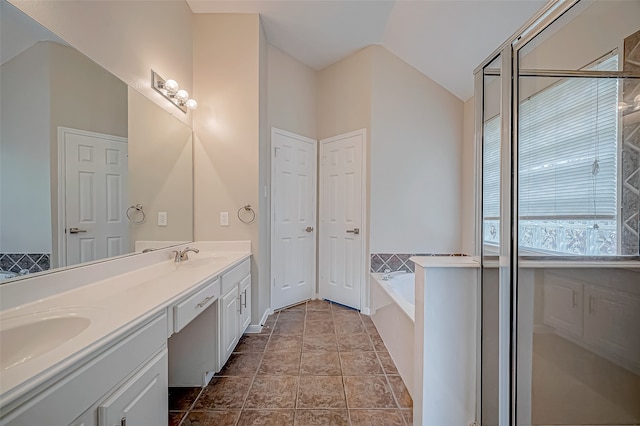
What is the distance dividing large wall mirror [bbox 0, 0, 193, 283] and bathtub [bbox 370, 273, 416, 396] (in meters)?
1.79

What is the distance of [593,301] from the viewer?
127 centimetres

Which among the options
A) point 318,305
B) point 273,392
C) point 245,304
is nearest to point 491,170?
point 273,392

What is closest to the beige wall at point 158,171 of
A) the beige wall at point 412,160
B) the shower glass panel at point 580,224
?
the beige wall at point 412,160

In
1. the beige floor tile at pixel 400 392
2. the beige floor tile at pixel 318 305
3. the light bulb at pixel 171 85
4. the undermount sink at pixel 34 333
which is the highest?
the light bulb at pixel 171 85

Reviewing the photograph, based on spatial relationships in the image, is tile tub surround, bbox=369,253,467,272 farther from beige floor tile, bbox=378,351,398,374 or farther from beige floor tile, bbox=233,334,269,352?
beige floor tile, bbox=233,334,269,352

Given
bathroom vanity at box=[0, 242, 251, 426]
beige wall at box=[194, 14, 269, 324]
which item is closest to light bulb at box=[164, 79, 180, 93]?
beige wall at box=[194, 14, 269, 324]

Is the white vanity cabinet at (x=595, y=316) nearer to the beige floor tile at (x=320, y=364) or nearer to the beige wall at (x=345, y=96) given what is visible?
the beige floor tile at (x=320, y=364)

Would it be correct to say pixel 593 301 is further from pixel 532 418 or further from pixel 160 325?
pixel 160 325

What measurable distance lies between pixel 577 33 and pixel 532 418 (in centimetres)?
186

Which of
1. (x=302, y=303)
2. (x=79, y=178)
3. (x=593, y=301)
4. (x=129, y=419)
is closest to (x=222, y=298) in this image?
(x=129, y=419)

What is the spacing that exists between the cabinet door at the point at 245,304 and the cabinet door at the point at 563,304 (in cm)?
197

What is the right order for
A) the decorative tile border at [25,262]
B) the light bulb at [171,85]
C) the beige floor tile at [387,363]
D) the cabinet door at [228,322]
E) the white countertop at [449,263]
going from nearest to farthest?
the decorative tile border at [25,262] → the white countertop at [449,263] → the cabinet door at [228,322] → the beige floor tile at [387,363] → the light bulb at [171,85]

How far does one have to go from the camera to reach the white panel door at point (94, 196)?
122 cm

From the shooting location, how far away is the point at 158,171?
196 cm
